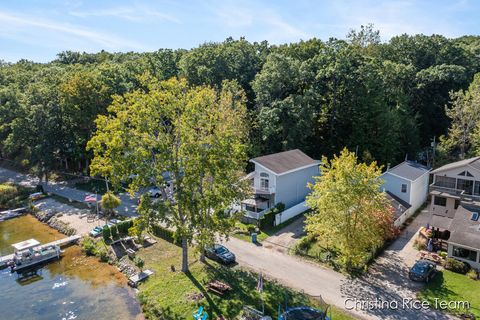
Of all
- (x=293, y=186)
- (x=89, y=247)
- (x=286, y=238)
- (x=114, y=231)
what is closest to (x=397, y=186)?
(x=293, y=186)

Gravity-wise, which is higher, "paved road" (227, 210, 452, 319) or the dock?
"paved road" (227, 210, 452, 319)

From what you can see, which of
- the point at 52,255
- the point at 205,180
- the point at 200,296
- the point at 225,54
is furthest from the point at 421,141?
the point at 52,255

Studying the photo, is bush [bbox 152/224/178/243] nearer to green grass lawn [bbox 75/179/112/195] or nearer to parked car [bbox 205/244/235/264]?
parked car [bbox 205/244/235/264]

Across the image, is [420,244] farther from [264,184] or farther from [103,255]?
[103,255]

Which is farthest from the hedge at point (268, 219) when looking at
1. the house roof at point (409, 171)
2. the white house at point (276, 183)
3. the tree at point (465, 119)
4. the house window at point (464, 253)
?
the tree at point (465, 119)

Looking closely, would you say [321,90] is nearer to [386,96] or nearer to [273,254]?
[386,96]

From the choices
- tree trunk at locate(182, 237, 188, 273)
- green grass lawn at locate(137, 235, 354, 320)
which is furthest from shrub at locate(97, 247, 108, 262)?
tree trunk at locate(182, 237, 188, 273)
